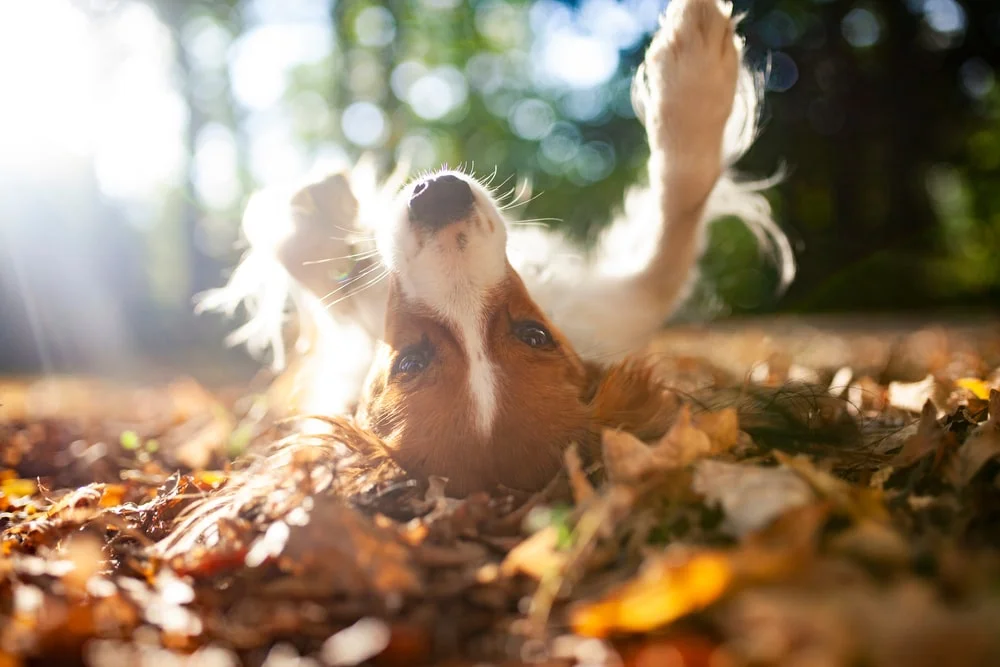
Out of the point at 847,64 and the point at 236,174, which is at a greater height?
the point at 847,64

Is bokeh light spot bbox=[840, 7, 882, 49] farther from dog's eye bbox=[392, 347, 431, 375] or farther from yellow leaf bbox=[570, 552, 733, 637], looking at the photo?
yellow leaf bbox=[570, 552, 733, 637]

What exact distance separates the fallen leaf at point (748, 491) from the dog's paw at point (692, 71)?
1.92m

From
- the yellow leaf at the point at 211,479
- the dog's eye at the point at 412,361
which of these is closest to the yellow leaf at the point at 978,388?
the dog's eye at the point at 412,361

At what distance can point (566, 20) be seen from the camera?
17.3 m

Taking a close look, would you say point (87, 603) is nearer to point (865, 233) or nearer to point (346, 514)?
point (346, 514)

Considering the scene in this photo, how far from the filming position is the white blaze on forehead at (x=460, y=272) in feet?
7.43

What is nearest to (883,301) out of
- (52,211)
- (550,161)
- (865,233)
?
(865,233)

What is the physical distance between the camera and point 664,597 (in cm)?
124

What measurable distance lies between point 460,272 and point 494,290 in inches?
5.0

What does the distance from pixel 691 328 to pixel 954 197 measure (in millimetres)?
5298

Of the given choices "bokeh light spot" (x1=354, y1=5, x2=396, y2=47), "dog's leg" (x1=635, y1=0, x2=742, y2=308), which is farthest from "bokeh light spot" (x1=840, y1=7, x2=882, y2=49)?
"dog's leg" (x1=635, y1=0, x2=742, y2=308)

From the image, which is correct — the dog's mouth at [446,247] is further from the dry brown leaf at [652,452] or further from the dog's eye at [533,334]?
the dry brown leaf at [652,452]

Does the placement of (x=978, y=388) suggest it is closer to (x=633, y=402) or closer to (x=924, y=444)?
(x=924, y=444)

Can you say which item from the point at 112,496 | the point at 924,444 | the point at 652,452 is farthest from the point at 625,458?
the point at 112,496
